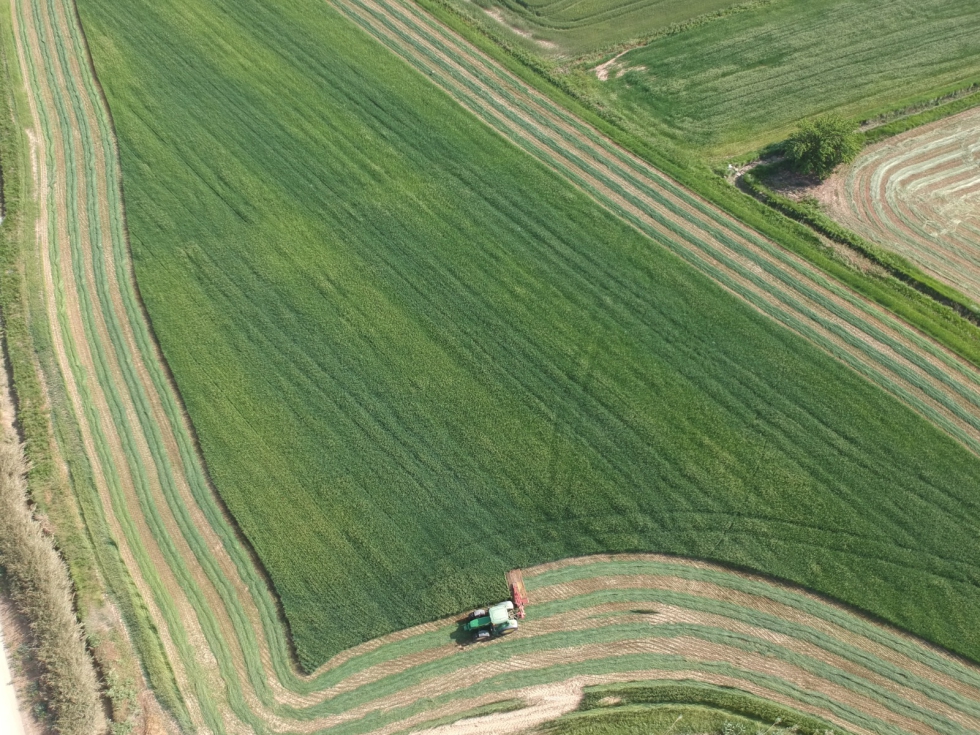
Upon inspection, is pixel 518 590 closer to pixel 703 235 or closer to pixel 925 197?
pixel 703 235

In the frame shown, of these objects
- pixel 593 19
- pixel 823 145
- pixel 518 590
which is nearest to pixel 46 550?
pixel 518 590

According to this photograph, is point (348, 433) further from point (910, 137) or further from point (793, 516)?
point (910, 137)

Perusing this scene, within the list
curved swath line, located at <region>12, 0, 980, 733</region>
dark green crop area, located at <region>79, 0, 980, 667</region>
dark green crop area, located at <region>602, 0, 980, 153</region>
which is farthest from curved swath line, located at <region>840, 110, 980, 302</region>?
curved swath line, located at <region>12, 0, 980, 733</region>

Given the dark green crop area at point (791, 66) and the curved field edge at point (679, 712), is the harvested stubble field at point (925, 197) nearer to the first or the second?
the dark green crop area at point (791, 66)

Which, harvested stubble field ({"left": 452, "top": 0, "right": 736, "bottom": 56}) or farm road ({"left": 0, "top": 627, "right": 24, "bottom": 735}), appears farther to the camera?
harvested stubble field ({"left": 452, "top": 0, "right": 736, "bottom": 56})

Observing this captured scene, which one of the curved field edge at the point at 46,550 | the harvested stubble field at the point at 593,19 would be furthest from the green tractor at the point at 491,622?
the harvested stubble field at the point at 593,19

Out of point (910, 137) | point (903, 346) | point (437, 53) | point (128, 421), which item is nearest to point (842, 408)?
point (903, 346)

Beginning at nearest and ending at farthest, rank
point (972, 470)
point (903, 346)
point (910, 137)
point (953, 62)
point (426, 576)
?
point (426, 576) → point (972, 470) → point (903, 346) → point (910, 137) → point (953, 62)

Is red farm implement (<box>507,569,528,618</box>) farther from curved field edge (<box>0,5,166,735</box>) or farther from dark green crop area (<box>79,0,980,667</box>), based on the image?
curved field edge (<box>0,5,166,735</box>)
